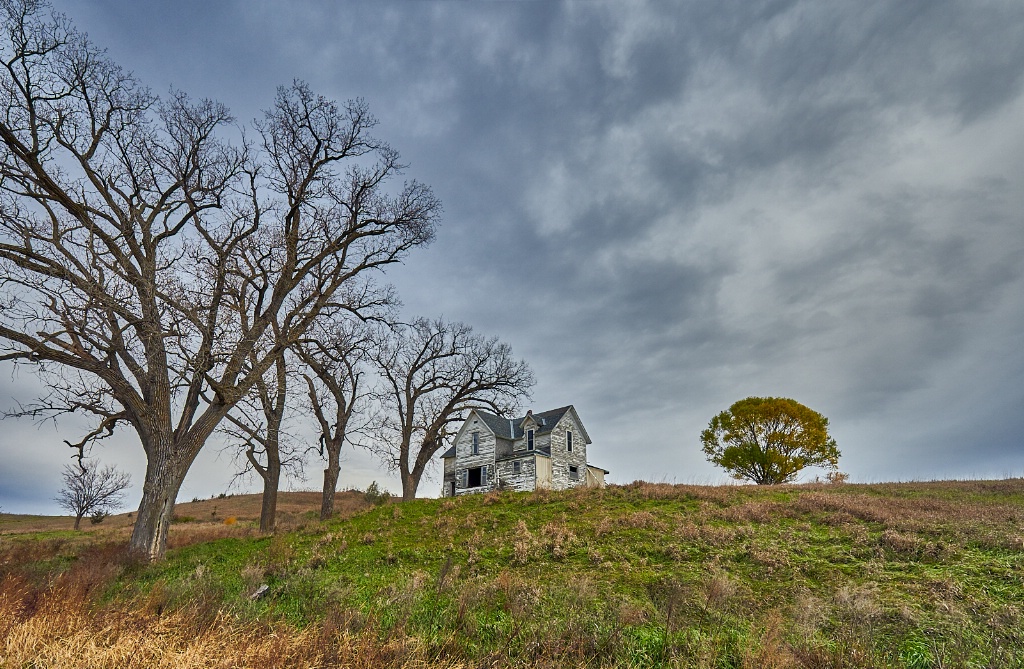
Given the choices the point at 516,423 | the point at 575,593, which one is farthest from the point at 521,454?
the point at 575,593

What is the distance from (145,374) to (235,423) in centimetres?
556

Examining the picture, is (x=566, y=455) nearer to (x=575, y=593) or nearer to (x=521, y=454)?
(x=521, y=454)

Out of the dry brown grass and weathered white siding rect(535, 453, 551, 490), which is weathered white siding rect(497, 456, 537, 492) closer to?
weathered white siding rect(535, 453, 551, 490)

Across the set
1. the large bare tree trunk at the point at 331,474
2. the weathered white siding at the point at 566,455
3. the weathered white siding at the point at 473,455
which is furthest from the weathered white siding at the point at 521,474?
the large bare tree trunk at the point at 331,474

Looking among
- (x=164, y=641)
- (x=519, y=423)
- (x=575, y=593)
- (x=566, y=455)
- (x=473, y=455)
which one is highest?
(x=519, y=423)

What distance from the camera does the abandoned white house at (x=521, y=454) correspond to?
3353 cm

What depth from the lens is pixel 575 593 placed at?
933cm

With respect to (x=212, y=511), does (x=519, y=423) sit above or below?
above

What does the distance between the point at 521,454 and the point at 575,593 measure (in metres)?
24.9

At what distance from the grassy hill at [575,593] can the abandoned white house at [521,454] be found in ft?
49.9

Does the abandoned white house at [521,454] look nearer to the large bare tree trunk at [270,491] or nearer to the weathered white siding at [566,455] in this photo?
the weathered white siding at [566,455]

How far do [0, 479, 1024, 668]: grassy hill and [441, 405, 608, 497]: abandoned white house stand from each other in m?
15.2

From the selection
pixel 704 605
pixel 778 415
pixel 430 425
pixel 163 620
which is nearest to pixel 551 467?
pixel 430 425

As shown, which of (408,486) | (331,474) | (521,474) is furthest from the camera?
(521,474)
